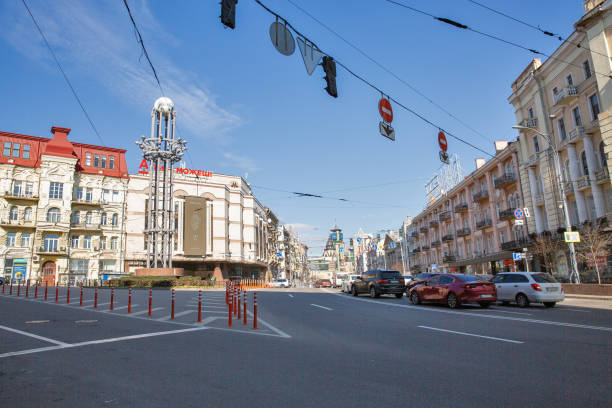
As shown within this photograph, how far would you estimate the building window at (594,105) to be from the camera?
1067 inches

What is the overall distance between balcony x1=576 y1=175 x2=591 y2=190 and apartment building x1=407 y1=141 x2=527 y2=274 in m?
8.49

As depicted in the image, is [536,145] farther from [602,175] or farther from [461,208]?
[461,208]

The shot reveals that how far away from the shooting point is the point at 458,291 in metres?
15.7

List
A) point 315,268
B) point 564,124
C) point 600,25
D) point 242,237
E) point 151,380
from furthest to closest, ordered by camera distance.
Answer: point 315,268 < point 242,237 < point 564,124 < point 600,25 < point 151,380

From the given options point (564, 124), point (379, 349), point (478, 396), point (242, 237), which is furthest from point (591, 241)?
point (242, 237)

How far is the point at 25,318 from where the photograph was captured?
1267 centimetres

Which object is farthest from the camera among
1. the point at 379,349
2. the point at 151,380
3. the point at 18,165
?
the point at 18,165

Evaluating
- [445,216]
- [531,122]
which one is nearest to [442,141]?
[531,122]

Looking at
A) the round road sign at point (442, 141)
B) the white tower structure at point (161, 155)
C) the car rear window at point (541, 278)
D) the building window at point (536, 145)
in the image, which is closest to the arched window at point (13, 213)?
the white tower structure at point (161, 155)

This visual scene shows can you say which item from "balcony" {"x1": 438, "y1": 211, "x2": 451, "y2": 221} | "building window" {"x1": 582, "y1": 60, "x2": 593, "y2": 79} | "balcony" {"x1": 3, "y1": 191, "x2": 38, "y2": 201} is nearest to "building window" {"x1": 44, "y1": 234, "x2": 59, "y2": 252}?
"balcony" {"x1": 3, "y1": 191, "x2": 38, "y2": 201}

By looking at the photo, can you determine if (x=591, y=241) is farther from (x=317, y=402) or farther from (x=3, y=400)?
(x=3, y=400)

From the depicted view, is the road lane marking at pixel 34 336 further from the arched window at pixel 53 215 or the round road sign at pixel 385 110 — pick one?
the arched window at pixel 53 215

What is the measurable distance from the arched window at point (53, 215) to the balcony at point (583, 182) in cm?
5373

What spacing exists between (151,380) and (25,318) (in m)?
9.91
